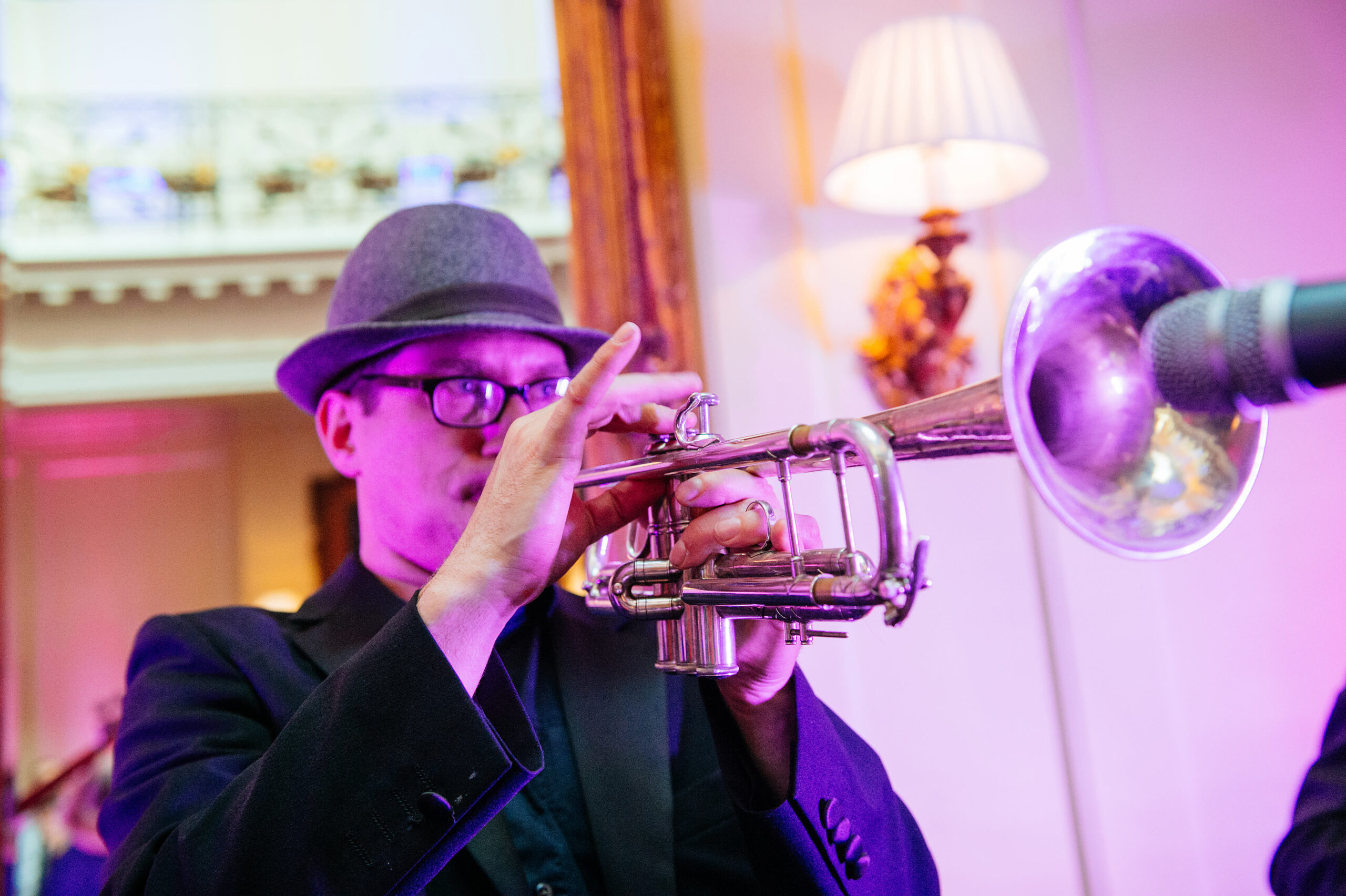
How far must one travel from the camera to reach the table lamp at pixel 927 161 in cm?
181

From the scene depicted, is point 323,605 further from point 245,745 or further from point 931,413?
point 931,413

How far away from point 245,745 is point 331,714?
1.20 ft

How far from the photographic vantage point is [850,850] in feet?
3.68

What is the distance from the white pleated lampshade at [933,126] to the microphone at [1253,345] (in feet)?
4.22

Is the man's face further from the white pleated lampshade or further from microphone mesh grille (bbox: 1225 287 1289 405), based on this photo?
microphone mesh grille (bbox: 1225 287 1289 405)

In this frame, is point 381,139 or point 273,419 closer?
point 381,139

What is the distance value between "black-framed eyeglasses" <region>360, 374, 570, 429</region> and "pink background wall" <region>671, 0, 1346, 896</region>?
2.28ft

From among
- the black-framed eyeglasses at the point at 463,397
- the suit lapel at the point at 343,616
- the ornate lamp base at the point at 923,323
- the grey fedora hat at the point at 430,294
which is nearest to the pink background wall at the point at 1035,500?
the ornate lamp base at the point at 923,323

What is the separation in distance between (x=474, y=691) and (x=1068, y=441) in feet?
2.06

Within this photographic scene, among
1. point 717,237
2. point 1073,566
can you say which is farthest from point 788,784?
point 717,237

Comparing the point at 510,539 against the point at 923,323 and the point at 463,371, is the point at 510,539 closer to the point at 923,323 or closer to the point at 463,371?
the point at 463,371

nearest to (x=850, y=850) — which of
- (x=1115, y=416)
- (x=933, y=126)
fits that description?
(x=1115, y=416)

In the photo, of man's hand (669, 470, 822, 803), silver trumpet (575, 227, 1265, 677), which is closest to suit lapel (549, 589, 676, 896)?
man's hand (669, 470, 822, 803)

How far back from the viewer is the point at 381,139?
831 centimetres
